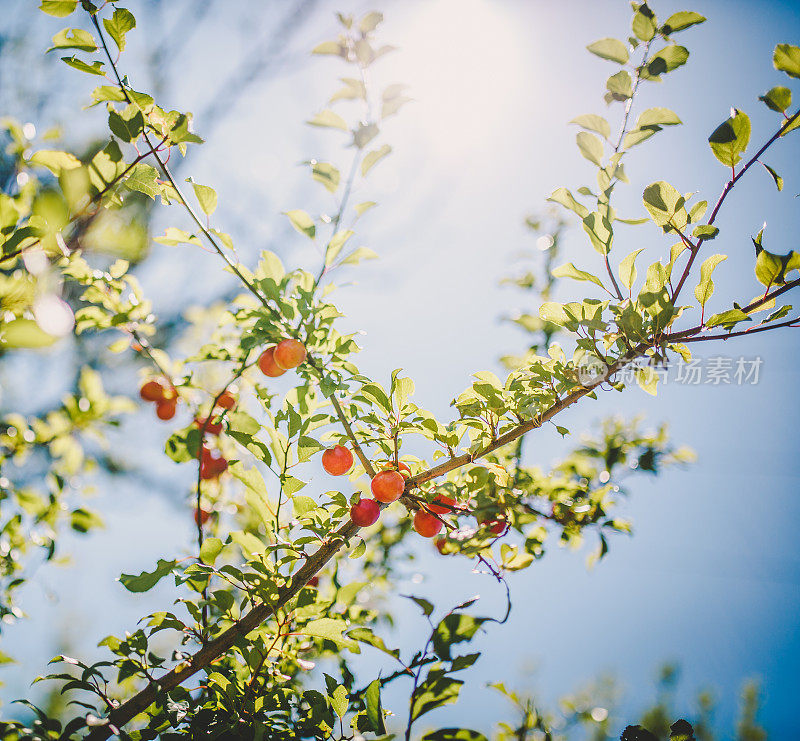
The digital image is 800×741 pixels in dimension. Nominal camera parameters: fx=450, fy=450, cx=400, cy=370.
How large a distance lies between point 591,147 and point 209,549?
A: 3.22 ft

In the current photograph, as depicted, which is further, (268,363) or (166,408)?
(166,408)

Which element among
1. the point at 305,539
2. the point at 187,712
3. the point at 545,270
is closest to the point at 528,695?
the point at 305,539

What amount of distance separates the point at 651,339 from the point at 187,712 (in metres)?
1.00

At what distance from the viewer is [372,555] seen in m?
1.53

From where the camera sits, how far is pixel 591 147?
0.80 m

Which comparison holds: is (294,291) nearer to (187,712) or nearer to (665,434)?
(187,712)

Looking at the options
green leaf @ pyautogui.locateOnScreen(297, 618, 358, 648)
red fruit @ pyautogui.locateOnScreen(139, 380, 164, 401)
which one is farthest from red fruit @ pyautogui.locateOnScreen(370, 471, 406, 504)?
red fruit @ pyautogui.locateOnScreen(139, 380, 164, 401)

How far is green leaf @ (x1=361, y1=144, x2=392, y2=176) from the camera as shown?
870 millimetres

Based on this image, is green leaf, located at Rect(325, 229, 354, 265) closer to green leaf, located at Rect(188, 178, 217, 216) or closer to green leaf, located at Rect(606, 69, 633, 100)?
green leaf, located at Rect(188, 178, 217, 216)

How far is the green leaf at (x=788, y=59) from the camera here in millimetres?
603

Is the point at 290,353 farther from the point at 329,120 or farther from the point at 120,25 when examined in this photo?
the point at 120,25

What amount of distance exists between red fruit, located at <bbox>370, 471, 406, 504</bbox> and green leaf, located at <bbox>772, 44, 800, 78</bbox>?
84 cm

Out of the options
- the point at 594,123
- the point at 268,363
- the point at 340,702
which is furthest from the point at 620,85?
the point at 340,702

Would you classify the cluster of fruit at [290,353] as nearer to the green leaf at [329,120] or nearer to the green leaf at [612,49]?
the green leaf at [329,120]
